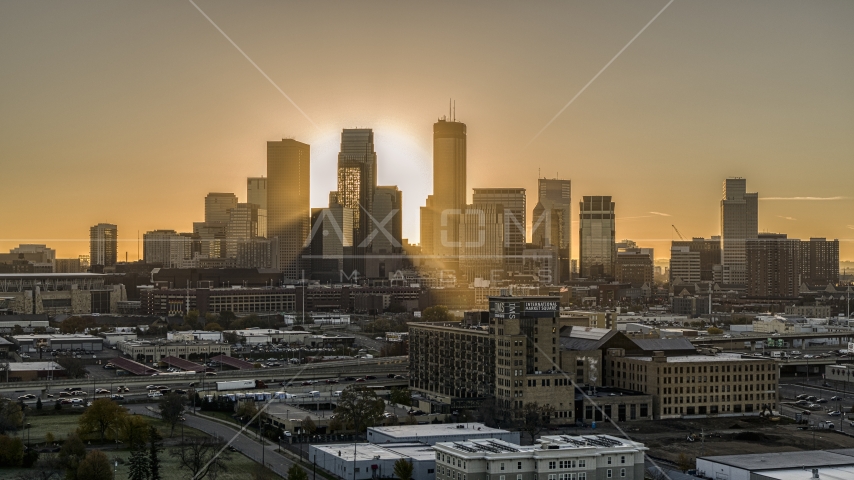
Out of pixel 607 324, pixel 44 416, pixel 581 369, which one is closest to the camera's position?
pixel 44 416

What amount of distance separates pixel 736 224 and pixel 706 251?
5.90m

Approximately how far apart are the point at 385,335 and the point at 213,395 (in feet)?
127

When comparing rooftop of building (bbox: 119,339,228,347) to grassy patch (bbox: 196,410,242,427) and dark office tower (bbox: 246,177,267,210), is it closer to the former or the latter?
grassy patch (bbox: 196,410,242,427)

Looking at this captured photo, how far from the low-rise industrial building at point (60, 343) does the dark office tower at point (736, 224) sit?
114574 mm

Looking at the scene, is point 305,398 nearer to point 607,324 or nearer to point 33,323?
point 607,324

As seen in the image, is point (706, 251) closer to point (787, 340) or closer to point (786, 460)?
point (787, 340)

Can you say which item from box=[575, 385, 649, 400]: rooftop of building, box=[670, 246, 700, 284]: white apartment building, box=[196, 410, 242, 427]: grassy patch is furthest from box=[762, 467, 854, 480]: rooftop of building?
box=[670, 246, 700, 284]: white apartment building

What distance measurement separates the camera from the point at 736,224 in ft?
575

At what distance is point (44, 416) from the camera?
1753 inches

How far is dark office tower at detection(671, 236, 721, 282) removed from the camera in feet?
564

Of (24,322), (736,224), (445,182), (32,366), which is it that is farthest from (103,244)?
(32,366)

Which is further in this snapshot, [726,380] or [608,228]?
[608,228]

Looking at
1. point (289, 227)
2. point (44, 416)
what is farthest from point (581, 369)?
point (289, 227)

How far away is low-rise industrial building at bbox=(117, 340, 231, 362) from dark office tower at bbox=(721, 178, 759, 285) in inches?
4422
